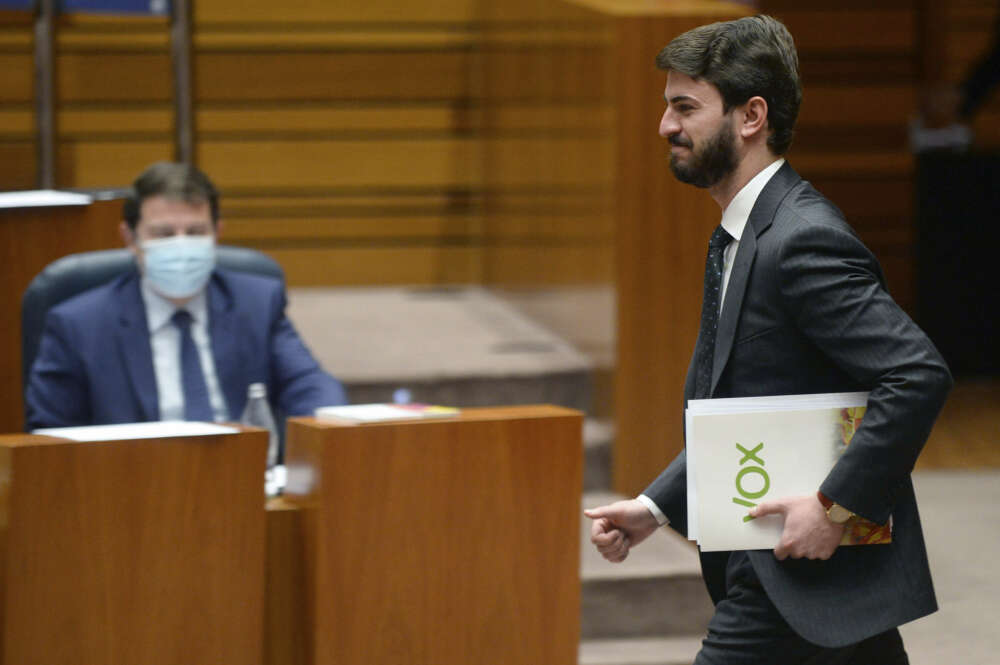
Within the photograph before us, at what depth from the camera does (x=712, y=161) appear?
1.93m

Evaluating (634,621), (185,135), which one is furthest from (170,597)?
(185,135)

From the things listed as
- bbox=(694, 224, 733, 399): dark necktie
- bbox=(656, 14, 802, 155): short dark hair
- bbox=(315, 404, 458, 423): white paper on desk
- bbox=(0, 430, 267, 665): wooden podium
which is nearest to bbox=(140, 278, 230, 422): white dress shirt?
bbox=(315, 404, 458, 423): white paper on desk

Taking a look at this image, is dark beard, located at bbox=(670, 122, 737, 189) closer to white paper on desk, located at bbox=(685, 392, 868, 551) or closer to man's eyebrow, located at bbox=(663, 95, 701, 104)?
man's eyebrow, located at bbox=(663, 95, 701, 104)

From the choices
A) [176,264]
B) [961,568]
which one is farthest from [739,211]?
[961,568]

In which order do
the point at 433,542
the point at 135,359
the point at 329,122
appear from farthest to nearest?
the point at 329,122 < the point at 135,359 < the point at 433,542

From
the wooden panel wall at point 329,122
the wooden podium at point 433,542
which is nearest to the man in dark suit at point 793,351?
the wooden podium at point 433,542

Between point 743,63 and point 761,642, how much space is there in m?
0.70

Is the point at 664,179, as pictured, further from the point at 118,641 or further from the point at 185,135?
the point at 118,641

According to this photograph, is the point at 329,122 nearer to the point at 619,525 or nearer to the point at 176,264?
the point at 176,264

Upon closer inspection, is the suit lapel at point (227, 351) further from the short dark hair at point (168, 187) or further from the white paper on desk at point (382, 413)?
the white paper on desk at point (382, 413)

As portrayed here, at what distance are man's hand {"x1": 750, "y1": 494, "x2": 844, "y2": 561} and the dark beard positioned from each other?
1.35 ft

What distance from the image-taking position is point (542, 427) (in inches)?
106

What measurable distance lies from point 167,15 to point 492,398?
185 cm

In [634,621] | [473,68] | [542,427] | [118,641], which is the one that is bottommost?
[634,621]
